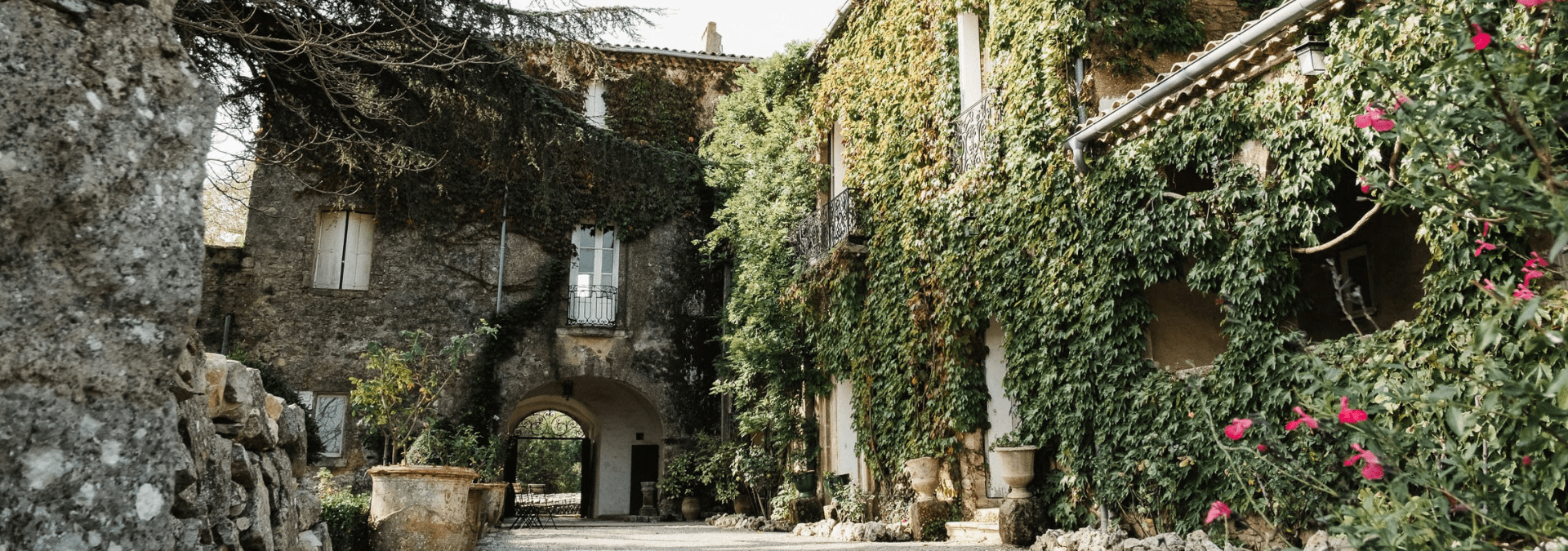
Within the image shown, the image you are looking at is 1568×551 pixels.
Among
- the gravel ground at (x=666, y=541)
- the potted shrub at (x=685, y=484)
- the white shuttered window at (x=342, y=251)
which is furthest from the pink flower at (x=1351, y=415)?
→ the white shuttered window at (x=342, y=251)

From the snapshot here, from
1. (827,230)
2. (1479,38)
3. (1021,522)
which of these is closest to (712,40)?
(827,230)

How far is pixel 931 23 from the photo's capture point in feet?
37.3

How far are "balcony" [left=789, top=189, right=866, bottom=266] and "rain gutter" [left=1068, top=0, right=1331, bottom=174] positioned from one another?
413 cm

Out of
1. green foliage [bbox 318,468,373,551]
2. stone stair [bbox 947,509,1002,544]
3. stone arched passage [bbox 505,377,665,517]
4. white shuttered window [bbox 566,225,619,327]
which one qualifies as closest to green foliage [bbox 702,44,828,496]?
white shuttered window [bbox 566,225,619,327]

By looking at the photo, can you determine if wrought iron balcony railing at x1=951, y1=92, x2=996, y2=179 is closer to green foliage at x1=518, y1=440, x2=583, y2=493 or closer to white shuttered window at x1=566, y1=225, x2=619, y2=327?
white shuttered window at x1=566, y1=225, x2=619, y2=327

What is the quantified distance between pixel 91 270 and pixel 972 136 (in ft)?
31.4

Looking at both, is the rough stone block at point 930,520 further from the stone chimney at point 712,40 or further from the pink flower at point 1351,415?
the stone chimney at point 712,40

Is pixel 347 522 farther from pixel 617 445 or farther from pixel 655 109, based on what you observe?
pixel 617 445

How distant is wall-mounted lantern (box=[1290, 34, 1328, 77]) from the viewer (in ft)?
21.2

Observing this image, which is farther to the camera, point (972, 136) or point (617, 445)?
point (617, 445)

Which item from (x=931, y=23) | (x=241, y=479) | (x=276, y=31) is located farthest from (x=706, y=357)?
(x=241, y=479)

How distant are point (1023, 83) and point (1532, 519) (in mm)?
7572

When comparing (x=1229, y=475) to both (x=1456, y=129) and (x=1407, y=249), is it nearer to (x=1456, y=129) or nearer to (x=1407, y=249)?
(x=1407, y=249)

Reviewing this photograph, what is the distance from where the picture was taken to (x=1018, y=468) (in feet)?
28.2
